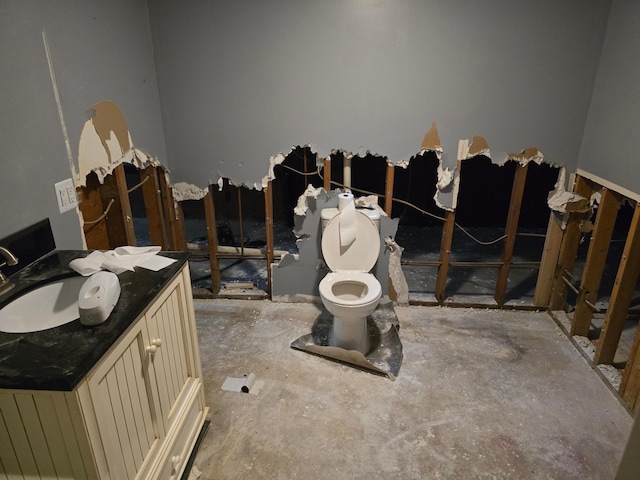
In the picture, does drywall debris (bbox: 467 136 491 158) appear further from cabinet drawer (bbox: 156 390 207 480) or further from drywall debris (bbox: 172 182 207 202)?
cabinet drawer (bbox: 156 390 207 480)

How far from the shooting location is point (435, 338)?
276 cm

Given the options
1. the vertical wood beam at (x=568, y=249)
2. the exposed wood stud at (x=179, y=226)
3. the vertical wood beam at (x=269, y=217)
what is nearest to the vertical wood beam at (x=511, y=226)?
the vertical wood beam at (x=568, y=249)

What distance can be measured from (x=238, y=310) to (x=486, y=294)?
203 cm

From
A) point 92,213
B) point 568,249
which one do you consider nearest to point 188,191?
point 92,213

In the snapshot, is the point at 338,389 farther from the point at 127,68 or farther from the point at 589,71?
the point at 589,71

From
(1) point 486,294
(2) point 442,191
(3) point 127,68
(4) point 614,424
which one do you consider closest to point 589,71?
(2) point 442,191

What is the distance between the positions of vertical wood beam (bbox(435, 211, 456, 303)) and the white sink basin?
2.30 meters

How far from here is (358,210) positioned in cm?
276

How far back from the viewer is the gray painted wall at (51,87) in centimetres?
156

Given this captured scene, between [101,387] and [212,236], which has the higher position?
[101,387]

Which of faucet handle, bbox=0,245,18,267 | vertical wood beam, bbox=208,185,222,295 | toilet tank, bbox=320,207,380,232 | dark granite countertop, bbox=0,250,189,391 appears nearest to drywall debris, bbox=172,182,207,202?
vertical wood beam, bbox=208,185,222,295

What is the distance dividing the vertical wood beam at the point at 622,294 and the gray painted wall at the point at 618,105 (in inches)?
10.6

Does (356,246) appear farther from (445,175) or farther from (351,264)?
(445,175)

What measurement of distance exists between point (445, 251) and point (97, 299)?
2.37 m
